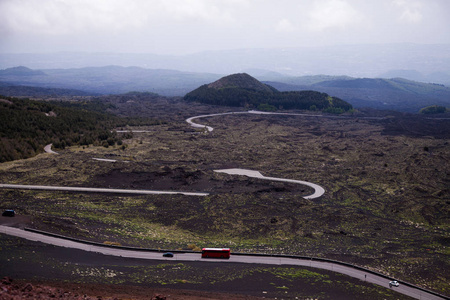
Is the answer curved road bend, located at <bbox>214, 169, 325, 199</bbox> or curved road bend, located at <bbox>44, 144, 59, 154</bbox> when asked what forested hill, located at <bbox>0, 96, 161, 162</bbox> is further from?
curved road bend, located at <bbox>214, 169, 325, 199</bbox>

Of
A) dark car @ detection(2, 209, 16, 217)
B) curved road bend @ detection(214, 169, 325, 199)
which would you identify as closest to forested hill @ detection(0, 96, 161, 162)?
dark car @ detection(2, 209, 16, 217)

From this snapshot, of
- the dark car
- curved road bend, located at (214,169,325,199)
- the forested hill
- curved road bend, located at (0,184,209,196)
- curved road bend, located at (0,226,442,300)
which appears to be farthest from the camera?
the forested hill

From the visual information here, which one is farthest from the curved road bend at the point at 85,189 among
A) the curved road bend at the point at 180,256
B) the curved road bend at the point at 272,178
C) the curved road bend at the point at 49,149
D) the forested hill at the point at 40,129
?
the curved road bend at the point at 49,149

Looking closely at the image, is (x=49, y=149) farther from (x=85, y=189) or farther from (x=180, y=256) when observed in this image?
(x=180, y=256)

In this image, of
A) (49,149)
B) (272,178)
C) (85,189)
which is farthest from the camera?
(49,149)

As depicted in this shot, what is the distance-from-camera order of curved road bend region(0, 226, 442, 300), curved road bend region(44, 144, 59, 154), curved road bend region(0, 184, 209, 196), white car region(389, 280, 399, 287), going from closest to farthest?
white car region(389, 280, 399, 287), curved road bend region(0, 226, 442, 300), curved road bend region(0, 184, 209, 196), curved road bend region(44, 144, 59, 154)

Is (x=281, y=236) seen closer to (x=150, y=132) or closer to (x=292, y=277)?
(x=292, y=277)

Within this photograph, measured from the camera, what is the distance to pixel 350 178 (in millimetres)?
81750

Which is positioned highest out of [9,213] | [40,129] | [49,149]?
[40,129]

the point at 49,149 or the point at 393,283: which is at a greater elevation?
the point at 49,149

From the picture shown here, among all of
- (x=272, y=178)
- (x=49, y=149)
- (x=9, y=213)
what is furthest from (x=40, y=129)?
(x=272, y=178)

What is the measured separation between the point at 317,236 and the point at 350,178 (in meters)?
36.6

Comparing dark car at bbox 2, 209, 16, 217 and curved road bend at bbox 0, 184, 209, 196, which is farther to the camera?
curved road bend at bbox 0, 184, 209, 196

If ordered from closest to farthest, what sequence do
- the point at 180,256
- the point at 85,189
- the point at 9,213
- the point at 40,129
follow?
the point at 180,256 → the point at 9,213 → the point at 85,189 → the point at 40,129
